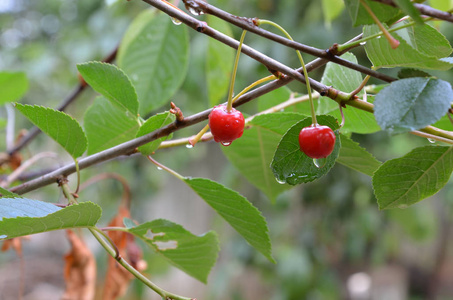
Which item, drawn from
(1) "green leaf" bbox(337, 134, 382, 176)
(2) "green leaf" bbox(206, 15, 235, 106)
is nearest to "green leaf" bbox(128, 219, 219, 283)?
(1) "green leaf" bbox(337, 134, 382, 176)

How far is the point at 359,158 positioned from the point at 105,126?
229 millimetres

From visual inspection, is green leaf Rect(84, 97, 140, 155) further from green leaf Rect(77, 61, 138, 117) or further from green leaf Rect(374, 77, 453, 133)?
green leaf Rect(374, 77, 453, 133)

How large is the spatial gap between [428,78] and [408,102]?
0.02 meters

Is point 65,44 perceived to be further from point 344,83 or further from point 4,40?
point 344,83

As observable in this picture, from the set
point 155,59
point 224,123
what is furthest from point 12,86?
point 224,123

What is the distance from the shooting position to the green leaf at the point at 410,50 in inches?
8.7

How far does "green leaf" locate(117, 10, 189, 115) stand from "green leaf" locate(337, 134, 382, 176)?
282 millimetres

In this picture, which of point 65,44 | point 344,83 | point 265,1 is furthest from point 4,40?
point 344,83

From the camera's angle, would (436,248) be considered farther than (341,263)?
Yes

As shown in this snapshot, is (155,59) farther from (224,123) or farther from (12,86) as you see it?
(224,123)

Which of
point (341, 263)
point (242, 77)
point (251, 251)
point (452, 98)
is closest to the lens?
point (452, 98)

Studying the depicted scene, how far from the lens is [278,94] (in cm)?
45

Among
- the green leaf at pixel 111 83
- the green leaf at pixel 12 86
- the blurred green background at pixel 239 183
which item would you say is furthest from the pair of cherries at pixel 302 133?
the blurred green background at pixel 239 183

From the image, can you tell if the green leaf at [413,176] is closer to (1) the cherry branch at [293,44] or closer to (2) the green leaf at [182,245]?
(1) the cherry branch at [293,44]
